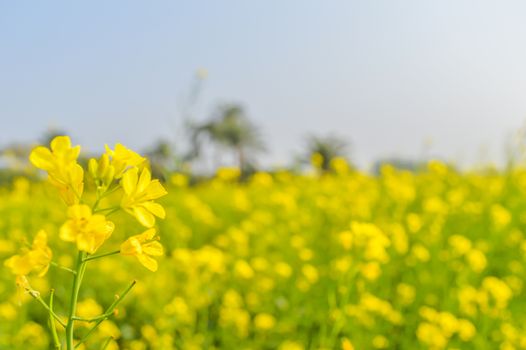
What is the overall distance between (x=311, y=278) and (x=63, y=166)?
2.57m

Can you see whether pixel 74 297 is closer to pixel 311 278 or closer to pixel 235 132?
pixel 311 278

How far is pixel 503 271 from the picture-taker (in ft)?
12.8

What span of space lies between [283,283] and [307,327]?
12.8 inches

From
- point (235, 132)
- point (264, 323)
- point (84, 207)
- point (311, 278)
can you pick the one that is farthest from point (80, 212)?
point (235, 132)

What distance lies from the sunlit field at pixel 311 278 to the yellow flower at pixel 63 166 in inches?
42.5

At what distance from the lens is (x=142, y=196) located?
2.12ft

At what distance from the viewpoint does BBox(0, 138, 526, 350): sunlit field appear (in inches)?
103

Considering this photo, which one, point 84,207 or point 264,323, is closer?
point 84,207

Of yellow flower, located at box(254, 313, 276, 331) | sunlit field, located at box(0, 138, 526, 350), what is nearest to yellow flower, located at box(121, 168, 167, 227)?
sunlit field, located at box(0, 138, 526, 350)

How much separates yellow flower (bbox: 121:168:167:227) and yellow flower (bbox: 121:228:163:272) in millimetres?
30

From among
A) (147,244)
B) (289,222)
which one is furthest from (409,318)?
(147,244)

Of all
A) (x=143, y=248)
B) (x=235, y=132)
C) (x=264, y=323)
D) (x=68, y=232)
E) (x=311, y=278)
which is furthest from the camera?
(x=235, y=132)

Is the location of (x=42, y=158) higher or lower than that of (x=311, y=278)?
higher

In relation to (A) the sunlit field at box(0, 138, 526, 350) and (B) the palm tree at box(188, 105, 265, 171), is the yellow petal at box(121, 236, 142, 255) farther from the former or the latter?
(B) the palm tree at box(188, 105, 265, 171)
